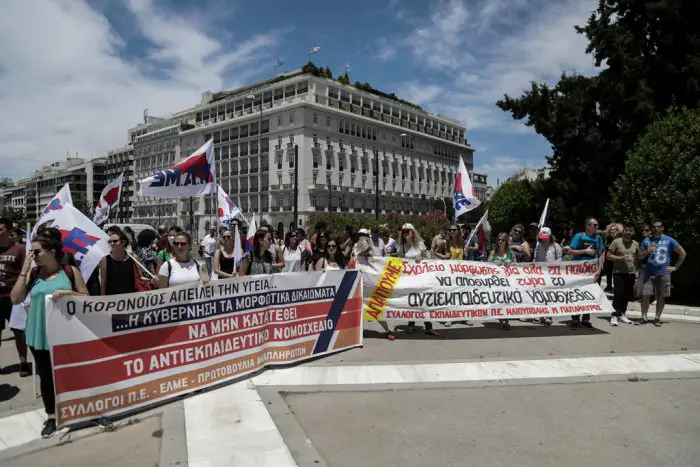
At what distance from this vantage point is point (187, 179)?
7605 millimetres

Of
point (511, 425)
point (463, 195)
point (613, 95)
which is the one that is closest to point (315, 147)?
point (613, 95)

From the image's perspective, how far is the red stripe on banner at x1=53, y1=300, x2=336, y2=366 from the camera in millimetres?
4207

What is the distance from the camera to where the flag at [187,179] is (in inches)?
288

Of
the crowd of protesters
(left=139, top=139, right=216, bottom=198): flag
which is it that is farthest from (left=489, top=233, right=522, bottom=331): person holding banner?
(left=139, top=139, right=216, bottom=198): flag

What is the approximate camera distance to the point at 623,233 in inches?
335

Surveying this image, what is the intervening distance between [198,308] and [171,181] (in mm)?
2941

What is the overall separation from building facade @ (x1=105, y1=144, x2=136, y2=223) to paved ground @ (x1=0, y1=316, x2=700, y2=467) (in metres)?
112

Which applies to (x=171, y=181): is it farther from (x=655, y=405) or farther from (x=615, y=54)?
(x=615, y=54)

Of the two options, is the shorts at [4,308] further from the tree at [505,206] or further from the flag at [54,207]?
the tree at [505,206]

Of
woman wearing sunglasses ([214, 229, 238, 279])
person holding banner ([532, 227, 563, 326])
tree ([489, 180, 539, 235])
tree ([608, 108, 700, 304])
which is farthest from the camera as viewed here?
tree ([489, 180, 539, 235])

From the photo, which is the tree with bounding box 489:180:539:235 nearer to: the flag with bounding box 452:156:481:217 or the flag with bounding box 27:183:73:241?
the flag with bounding box 452:156:481:217

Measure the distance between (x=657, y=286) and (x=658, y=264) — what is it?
408mm

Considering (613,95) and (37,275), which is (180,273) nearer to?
(37,275)

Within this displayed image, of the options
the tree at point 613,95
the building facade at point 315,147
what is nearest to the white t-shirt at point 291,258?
the tree at point 613,95
